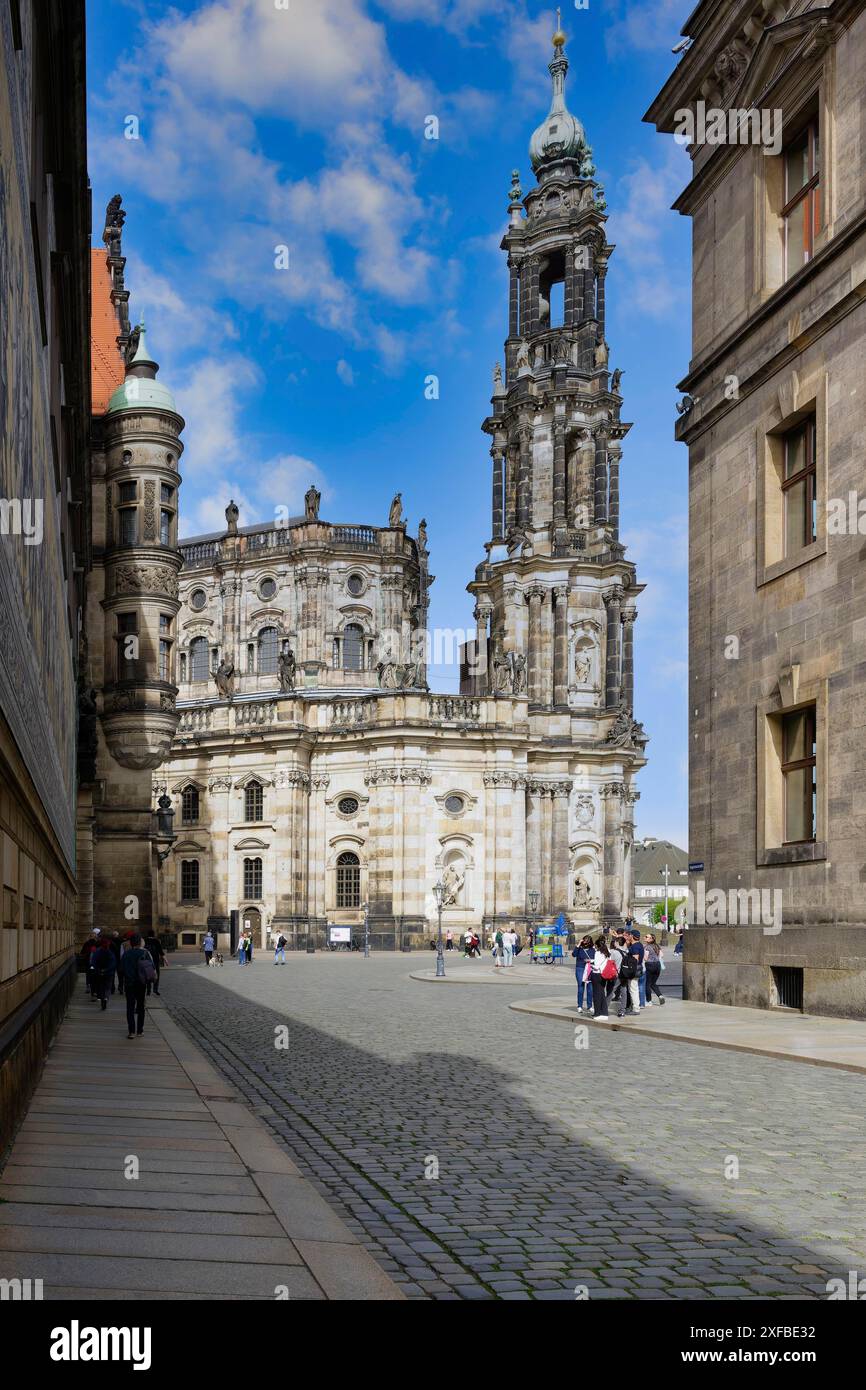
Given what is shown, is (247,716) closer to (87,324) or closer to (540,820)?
(540,820)

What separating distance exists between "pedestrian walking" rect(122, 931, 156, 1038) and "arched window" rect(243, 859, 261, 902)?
52.0 metres

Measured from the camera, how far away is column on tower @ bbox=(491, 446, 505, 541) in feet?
261

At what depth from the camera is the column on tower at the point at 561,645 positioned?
75.1 meters

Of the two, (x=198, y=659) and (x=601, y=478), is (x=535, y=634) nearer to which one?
(x=601, y=478)

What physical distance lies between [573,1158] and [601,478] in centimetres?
6994

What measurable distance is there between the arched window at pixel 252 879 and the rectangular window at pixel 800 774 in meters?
51.3

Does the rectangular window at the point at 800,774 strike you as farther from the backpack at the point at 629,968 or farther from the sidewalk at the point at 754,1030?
the backpack at the point at 629,968

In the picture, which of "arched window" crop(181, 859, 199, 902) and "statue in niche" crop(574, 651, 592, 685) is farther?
"statue in niche" crop(574, 651, 592, 685)

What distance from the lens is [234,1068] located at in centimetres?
1564

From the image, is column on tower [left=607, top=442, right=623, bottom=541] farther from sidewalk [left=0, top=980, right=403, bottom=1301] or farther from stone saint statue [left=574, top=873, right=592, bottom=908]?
sidewalk [left=0, top=980, right=403, bottom=1301]

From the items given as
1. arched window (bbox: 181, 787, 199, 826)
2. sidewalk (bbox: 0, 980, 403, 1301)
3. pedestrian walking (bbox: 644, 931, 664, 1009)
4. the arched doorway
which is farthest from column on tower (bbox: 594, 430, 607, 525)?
sidewalk (bbox: 0, 980, 403, 1301)

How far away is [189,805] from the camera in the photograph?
74875mm

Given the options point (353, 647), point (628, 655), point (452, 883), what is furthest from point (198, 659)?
point (628, 655)
